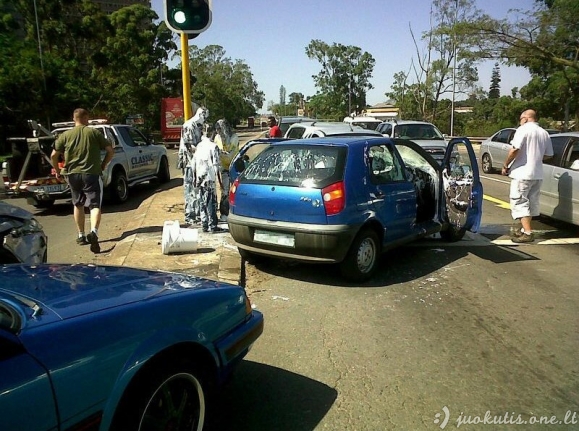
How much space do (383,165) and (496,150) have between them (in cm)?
1224

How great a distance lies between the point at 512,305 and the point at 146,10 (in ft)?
142

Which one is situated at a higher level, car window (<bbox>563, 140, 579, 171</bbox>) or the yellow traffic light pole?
the yellow traffic light pole

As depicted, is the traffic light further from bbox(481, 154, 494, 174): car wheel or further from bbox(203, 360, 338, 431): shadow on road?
bbox(481, 154, 494, 174): car wheel

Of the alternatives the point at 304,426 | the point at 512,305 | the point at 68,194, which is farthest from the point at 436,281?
the point at 68,194

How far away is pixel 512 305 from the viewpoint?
4.99m

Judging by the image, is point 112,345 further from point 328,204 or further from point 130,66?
point 130,66

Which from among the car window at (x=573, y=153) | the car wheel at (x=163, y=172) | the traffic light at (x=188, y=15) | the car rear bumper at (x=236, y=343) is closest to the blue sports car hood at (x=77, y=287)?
the car rear bumper at (x=236, y=343)

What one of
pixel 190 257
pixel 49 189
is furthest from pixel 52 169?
pixel 190 257

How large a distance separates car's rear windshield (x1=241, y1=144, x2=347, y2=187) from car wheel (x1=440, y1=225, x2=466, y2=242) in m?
2.69

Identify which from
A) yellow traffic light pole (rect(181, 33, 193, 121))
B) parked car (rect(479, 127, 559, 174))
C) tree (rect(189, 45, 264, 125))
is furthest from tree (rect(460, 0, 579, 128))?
tree (rect(189, 45, 264, 125))

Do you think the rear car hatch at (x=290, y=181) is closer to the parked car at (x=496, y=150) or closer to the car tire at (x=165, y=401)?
the car tire at (x=165, y=401)

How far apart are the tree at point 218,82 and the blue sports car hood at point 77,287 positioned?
172 ft

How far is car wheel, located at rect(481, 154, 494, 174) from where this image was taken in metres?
17.6

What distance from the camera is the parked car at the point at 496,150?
16.4m
